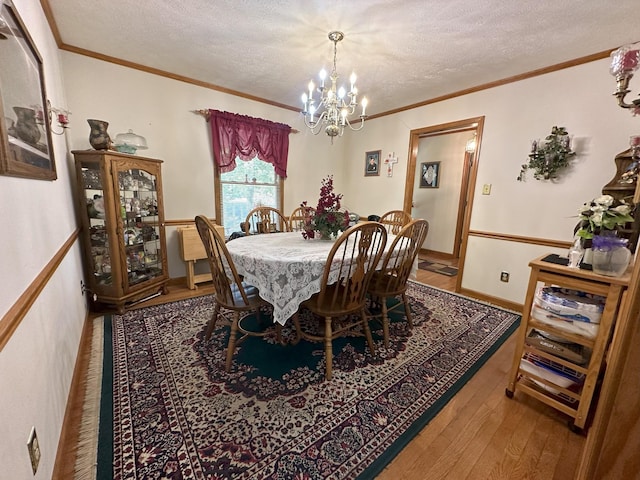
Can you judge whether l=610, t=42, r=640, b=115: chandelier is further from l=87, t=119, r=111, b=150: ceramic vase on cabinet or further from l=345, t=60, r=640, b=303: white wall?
l=87, t=119, r=111, b=150: ceramic vase on cabinet

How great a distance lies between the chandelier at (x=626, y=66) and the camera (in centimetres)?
117

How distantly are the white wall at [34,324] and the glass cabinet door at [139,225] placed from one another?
0.66 m

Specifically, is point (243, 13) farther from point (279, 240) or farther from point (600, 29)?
point (600, 29)

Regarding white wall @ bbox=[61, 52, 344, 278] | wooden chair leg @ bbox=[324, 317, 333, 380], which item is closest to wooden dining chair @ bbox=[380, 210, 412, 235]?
wooden chair leg @ bbox=[324, 317, 333, 380]

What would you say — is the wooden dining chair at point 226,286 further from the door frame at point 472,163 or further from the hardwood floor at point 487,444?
the door frame at point 472,163

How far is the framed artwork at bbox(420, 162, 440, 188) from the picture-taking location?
4824 millimetres

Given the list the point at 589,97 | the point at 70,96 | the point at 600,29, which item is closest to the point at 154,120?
the point at 70,96

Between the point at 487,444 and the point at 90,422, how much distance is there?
74.6 inches

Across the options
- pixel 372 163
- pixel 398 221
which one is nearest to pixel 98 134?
pixel 398 221

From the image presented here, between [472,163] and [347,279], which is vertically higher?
[472,163]

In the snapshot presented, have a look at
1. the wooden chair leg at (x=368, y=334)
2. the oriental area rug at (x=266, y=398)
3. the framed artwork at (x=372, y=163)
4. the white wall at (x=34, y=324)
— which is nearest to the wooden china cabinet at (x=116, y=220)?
the oriental area rug at (x=266, y=398)

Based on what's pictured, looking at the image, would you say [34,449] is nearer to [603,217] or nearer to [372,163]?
[603,217]

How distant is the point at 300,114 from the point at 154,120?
6.31 ft

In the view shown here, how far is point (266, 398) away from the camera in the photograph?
145 cm
